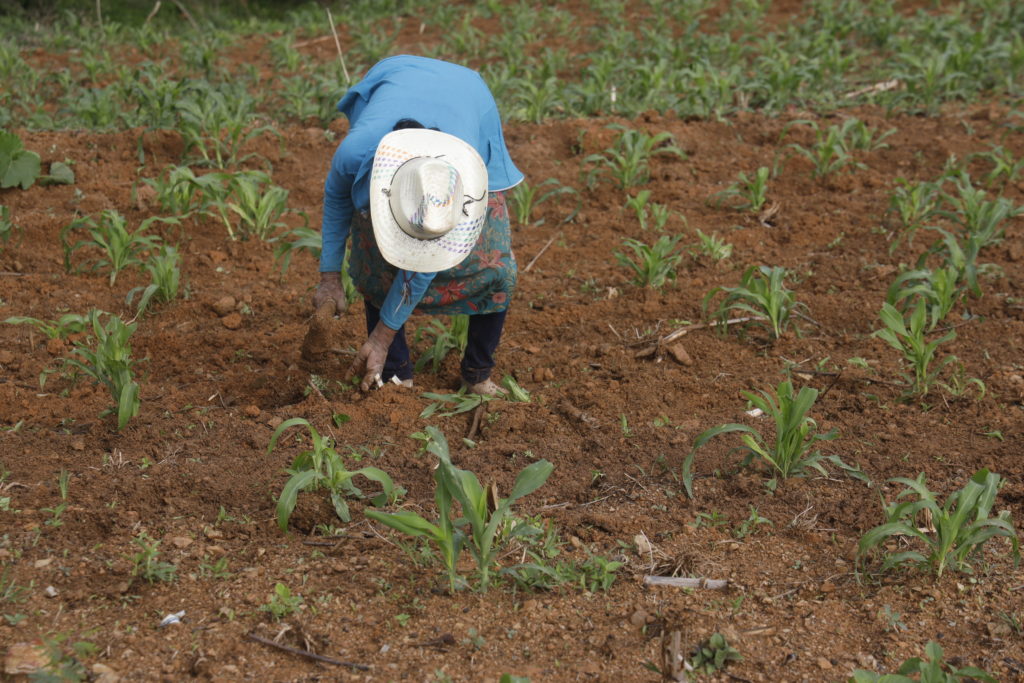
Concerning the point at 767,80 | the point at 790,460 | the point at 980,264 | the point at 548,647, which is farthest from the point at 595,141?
the point at 548,647

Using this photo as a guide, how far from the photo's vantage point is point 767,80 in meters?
7.55

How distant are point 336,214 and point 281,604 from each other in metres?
1.35

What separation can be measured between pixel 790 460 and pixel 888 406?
717 millimetres

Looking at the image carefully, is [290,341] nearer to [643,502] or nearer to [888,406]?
[643,502]

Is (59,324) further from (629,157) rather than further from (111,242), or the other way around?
(629,157)

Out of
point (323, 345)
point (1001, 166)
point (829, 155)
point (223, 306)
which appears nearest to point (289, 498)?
point (323, 345)

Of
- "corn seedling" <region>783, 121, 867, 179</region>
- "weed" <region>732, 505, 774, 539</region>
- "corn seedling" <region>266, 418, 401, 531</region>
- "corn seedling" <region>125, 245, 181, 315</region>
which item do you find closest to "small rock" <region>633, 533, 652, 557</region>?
"weed" <region>732, 505, 774, 539</region>

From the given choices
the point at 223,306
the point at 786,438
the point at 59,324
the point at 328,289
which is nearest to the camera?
the point at 786,438

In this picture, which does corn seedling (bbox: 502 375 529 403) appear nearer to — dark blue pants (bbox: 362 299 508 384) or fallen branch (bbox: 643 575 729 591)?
dark blue pants (bbox: 362 299 508 384)

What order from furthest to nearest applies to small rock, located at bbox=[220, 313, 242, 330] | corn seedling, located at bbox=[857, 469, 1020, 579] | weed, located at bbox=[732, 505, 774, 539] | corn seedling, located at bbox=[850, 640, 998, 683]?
small rock, located at bbox=[220, 313, 242, 330] < weed, located at bbox=[732, 505, 774, 539] < corn seedling, located at bbox=[857, 469, 1020, 579] < corn seedling, located at bbox=[850, 640, 998, 683]

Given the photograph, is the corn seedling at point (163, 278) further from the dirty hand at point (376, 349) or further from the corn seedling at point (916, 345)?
the corn seedling at point (916, 345)

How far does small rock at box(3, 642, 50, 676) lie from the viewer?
2312mm

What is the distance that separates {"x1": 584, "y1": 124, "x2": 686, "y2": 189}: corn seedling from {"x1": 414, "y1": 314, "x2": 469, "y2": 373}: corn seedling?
2043 millimetres

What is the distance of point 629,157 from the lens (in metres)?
5.91
